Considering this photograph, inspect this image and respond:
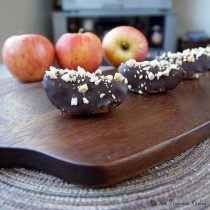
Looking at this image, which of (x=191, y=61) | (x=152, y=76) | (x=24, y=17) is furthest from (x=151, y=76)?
(x=24, y=17)

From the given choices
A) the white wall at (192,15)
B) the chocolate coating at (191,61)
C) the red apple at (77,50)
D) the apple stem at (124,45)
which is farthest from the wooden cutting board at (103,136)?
the white wall at (192,15)

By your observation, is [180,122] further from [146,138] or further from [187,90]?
[187,90]

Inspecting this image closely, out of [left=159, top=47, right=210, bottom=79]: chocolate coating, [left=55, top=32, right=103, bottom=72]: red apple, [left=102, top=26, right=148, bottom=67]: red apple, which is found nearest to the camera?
[left=159, top=47, right=210, bottom=79]: chocolate coating

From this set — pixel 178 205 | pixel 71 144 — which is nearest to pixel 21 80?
pixel 71 144

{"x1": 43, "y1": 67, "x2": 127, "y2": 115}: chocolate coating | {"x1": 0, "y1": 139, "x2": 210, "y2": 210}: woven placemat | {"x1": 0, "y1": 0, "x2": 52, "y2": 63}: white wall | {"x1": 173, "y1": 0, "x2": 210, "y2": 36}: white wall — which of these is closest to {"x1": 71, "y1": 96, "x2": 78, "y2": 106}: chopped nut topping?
{"x1": 43, "y1": 67, "x2": 127, "y2": 115}: chocolate coating

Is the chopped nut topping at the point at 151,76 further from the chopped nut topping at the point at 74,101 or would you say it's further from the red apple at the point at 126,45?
the red apple at the point at 126,45

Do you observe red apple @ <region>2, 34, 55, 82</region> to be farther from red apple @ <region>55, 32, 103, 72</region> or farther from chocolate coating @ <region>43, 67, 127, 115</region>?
chocolate coating @ <region>43, 67, 127, 115</region>
